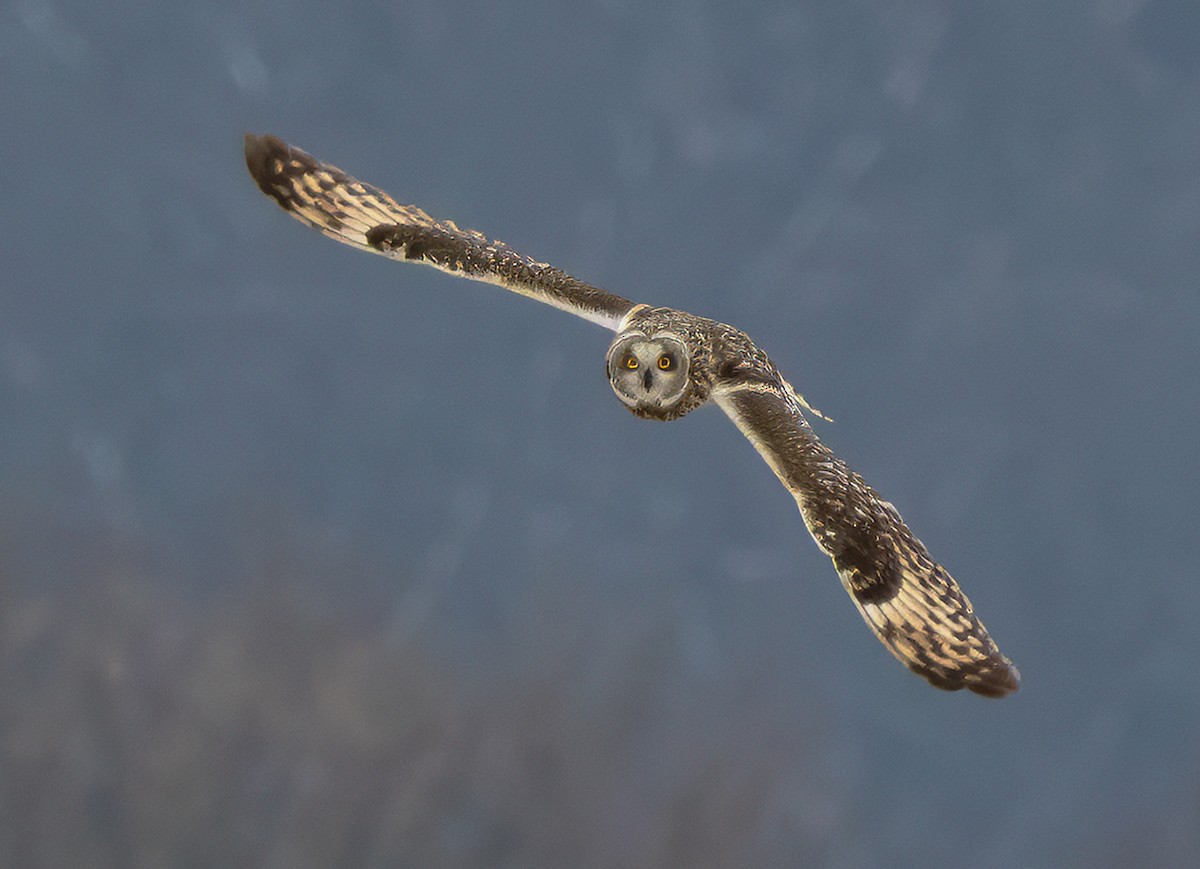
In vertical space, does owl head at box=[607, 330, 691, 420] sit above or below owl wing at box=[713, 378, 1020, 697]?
above

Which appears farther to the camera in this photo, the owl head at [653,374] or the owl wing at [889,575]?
the owl head at [653,374]

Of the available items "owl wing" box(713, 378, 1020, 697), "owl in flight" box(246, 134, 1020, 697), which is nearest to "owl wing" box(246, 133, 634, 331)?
"owl in flight" box(246, 134, 1020, 697)

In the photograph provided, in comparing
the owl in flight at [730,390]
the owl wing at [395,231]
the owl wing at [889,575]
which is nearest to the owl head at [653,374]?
the owl in flight at [730,390]

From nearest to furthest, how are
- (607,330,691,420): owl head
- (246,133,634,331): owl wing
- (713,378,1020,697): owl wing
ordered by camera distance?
(713,378,1020,697): owl wing, (607,330,691,420): owl head, (246,133,634,331): owl wing

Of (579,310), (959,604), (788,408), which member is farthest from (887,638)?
(579,310)

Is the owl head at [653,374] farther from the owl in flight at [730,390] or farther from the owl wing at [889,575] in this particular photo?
the owl wing at [889,575]

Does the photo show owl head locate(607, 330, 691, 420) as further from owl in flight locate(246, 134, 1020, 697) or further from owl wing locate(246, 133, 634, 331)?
owl wing locate(246, 133, 634, 331)
